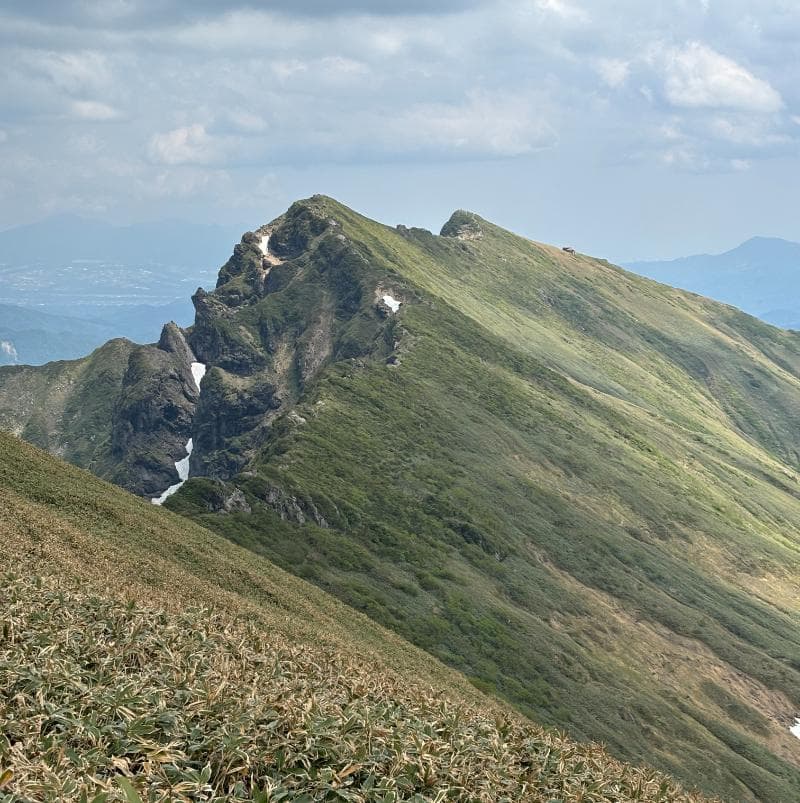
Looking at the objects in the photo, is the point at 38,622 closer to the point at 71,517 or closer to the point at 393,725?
the point at 393,725

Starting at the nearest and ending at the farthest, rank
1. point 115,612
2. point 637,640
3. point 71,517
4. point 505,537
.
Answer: point 115,612
point 71,517
point 637,640
point 505,537

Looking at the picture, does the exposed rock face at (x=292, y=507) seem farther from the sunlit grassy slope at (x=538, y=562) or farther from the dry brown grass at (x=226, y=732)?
the dry brown grass at (x=226, y=732)

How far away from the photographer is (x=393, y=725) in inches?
840

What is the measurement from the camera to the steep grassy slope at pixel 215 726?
17.0 m

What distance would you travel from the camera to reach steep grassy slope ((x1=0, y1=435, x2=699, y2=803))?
16953 millimetres

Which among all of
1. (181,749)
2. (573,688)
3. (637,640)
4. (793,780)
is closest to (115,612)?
(181,749)

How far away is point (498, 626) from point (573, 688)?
11.2 meters

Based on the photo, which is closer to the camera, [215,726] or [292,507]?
[215,726]

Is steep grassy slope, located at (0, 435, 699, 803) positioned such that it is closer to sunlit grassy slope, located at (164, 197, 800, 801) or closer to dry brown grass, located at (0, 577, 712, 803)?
dry brown grass, located at (0, 577, 712, 803)

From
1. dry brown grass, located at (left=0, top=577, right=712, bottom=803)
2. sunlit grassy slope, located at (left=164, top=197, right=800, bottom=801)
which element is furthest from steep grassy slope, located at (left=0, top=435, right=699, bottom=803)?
sunlit grassy slope, located at (left=164, top=197, right=800, bottom=801)

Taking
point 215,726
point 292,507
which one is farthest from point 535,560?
point 215,726

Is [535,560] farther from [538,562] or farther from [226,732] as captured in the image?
[226,732]

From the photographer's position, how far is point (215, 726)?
19.1m

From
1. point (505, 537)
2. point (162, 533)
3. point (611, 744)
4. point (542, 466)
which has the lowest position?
point (611, 744)
